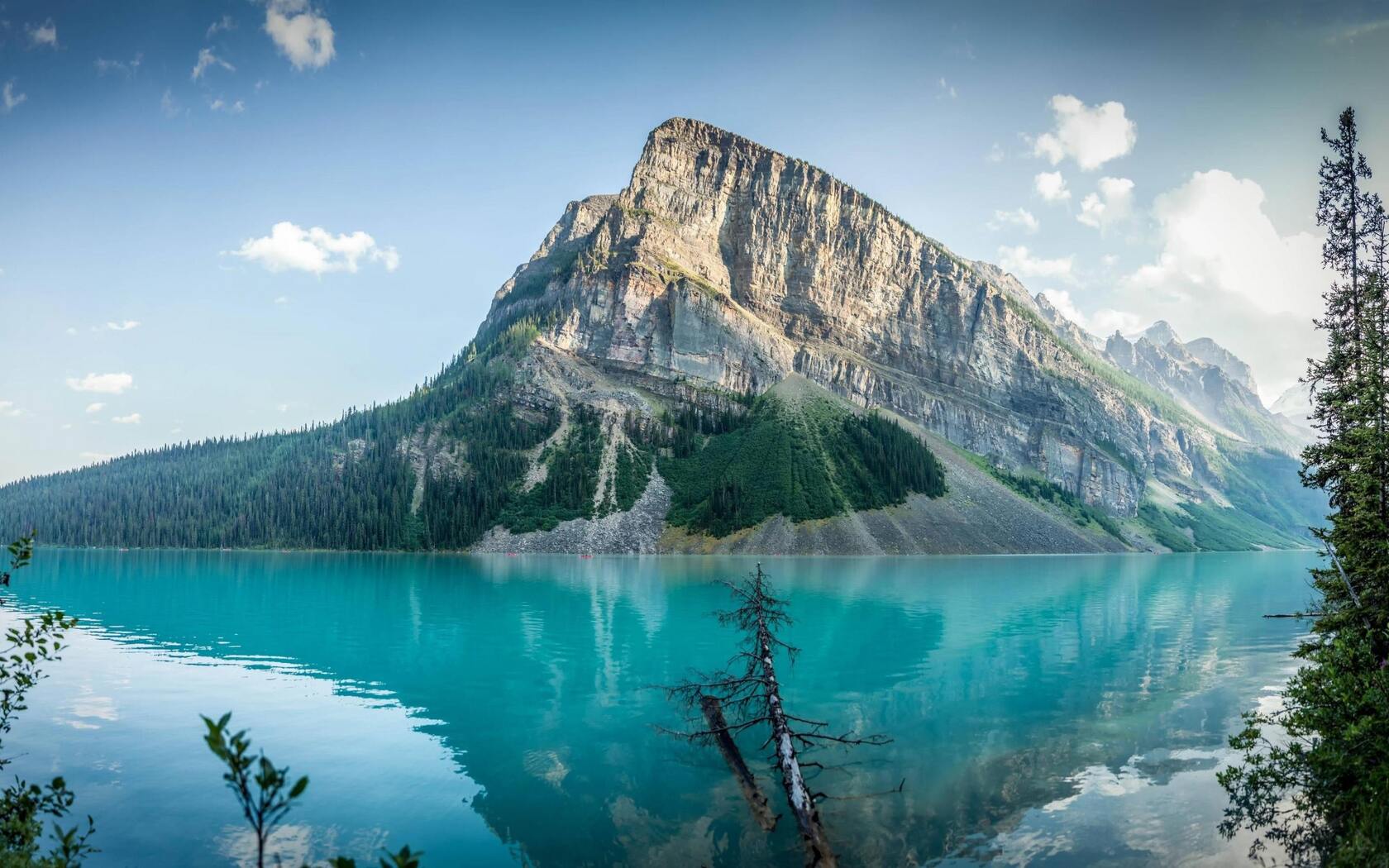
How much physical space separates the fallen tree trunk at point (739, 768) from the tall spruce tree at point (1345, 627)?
10.8 meters

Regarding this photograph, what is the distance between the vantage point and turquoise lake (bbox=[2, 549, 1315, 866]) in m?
17.5

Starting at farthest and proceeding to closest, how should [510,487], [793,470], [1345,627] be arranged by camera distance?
1. [510,487]
2. [793,470]
3. [1345,627]

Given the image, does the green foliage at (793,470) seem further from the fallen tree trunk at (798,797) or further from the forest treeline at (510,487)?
the fallen tree trunk at (798,797)

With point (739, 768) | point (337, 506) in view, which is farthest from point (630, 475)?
point (739, 768)

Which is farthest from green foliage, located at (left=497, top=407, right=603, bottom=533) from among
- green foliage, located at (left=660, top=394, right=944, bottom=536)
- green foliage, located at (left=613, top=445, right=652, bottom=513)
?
green foliage, located at (left=660, top=394, right=944, bottom=536)

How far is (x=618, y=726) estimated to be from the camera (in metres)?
27.0

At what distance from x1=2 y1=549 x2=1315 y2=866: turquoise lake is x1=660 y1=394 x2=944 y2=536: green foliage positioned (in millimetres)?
94291

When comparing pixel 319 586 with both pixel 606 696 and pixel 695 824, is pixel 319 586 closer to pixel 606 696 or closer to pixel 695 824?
pixel 606 696

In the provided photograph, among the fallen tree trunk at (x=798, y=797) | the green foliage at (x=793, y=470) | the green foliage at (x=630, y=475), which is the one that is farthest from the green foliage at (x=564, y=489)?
the fallen tree trunk at (x=798, y=797)

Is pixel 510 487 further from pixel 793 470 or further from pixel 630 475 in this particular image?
pixel 793 470

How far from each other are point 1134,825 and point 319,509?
189m

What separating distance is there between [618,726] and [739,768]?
24.9ft

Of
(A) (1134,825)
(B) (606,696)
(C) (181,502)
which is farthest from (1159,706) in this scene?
(C) (181,502)

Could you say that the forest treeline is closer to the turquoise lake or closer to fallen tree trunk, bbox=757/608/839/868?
the turquoise lake
